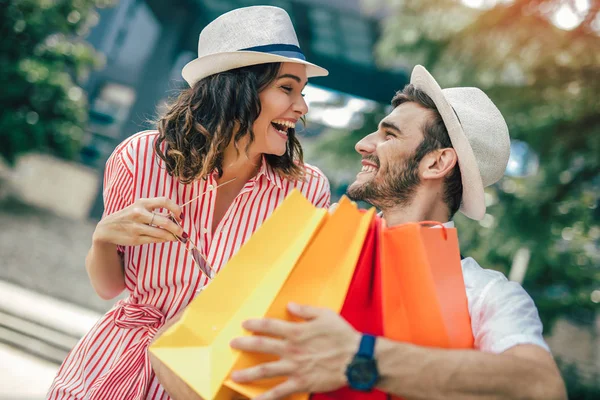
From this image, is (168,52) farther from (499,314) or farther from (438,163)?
(499,314)

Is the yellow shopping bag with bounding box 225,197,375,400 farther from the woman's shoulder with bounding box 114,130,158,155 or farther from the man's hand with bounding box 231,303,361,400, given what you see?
the woman's shoulder with bounding box 114,130,158,155

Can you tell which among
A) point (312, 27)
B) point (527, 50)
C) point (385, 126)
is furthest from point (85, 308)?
point (312, 27)

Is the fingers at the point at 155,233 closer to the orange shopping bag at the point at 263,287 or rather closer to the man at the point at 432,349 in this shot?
the orange shopping bag at the point at 263,287

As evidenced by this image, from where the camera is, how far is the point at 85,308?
338 inches

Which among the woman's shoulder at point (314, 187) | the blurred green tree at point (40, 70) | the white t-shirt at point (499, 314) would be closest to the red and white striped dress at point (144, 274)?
the woman's shoulder at point (314, 187)

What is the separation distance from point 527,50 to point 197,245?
17.3 ft

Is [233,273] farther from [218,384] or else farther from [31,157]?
[31,157]

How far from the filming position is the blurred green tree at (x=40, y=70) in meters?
12.2

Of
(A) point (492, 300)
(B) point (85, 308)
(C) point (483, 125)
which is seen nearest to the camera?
(A) point (492, 300)

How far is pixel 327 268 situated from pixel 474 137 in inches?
34.5

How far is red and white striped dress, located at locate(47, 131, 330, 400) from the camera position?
74.0 inches

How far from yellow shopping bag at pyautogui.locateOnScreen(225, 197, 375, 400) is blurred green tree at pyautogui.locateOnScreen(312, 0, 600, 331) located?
5392 mm

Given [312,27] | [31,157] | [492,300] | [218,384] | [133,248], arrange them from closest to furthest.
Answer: [218,384], [492,300], [133,248], [312,27], [31,157]

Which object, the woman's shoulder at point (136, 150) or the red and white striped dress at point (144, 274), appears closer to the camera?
the red and white striped dress at point (144, 274)
